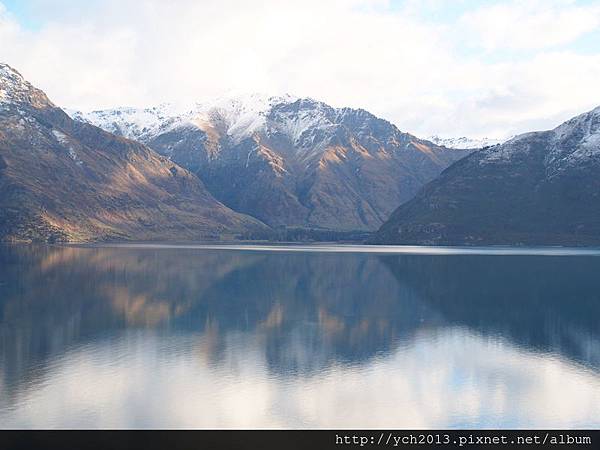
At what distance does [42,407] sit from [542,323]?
92.6m

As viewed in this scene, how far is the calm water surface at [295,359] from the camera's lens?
6384cm

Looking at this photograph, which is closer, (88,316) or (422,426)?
(422,426)

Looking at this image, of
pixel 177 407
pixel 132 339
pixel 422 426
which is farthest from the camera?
pixel 132 339

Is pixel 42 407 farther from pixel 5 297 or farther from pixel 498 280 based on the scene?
pixel 498 280

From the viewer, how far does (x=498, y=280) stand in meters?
197

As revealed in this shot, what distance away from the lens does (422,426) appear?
60.8m

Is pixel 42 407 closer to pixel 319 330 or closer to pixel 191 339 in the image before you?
pixel 191 339

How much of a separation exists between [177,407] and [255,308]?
76.0 m

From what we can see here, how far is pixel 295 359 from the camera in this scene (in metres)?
89.7

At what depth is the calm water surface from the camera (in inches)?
2514
